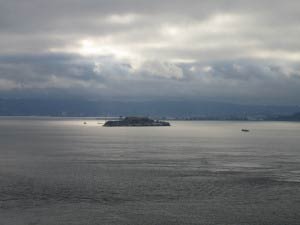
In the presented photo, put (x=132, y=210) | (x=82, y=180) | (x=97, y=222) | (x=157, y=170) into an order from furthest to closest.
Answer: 1. (x=157, y=170)
2. (x=82, y=180)
3. (x=132, y=210)
4. (x=97, y=222)

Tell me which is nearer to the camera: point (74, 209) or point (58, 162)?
point (74, 209)

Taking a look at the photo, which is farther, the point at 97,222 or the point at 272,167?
the point at 272,167

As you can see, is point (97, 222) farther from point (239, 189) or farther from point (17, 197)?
point (239, 189)

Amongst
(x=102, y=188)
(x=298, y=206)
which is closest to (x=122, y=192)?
(x=102, y=188)

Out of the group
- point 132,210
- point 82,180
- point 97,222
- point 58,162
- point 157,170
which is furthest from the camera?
point 58,162

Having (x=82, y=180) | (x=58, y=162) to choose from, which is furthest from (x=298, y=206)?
(x=58, y=162)

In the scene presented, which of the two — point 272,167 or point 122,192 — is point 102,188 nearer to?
point 122,192

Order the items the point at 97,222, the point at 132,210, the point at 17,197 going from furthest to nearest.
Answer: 1. the point at 17,197
2. the point at 132,210
3. the point at 97,222

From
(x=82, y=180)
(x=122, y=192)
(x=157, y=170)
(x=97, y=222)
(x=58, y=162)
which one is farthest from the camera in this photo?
(x=58, y=162)
